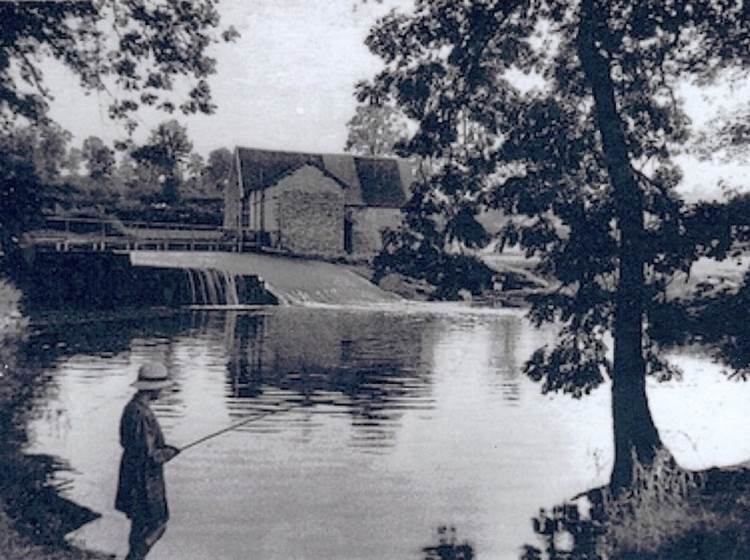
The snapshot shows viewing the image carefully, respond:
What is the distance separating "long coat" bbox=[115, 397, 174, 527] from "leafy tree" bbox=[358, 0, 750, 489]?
2821 mm

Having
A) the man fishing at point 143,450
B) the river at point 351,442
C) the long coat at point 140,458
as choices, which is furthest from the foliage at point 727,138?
the long coat at point 140,458

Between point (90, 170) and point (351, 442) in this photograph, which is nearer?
point (90, 170)

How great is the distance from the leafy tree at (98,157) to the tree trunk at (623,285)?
3.87 metres

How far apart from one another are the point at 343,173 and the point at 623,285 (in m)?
5.89

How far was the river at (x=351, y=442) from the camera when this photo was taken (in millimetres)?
5898

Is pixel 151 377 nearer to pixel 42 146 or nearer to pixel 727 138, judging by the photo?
pixel 42 146

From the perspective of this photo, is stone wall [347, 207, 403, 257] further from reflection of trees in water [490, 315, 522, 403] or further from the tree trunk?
the tree trunk

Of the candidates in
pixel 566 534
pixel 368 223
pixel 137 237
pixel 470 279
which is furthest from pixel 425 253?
pixel 137 237

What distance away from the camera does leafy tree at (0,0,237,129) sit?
20.2 ft

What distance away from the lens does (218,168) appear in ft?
29.9

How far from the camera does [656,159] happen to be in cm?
650

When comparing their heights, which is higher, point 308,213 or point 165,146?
point 165,146

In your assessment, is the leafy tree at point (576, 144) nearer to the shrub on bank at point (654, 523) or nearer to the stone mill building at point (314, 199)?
the shrub on bank at point (654, 523)

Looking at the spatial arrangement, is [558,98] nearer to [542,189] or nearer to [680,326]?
[542,189]
